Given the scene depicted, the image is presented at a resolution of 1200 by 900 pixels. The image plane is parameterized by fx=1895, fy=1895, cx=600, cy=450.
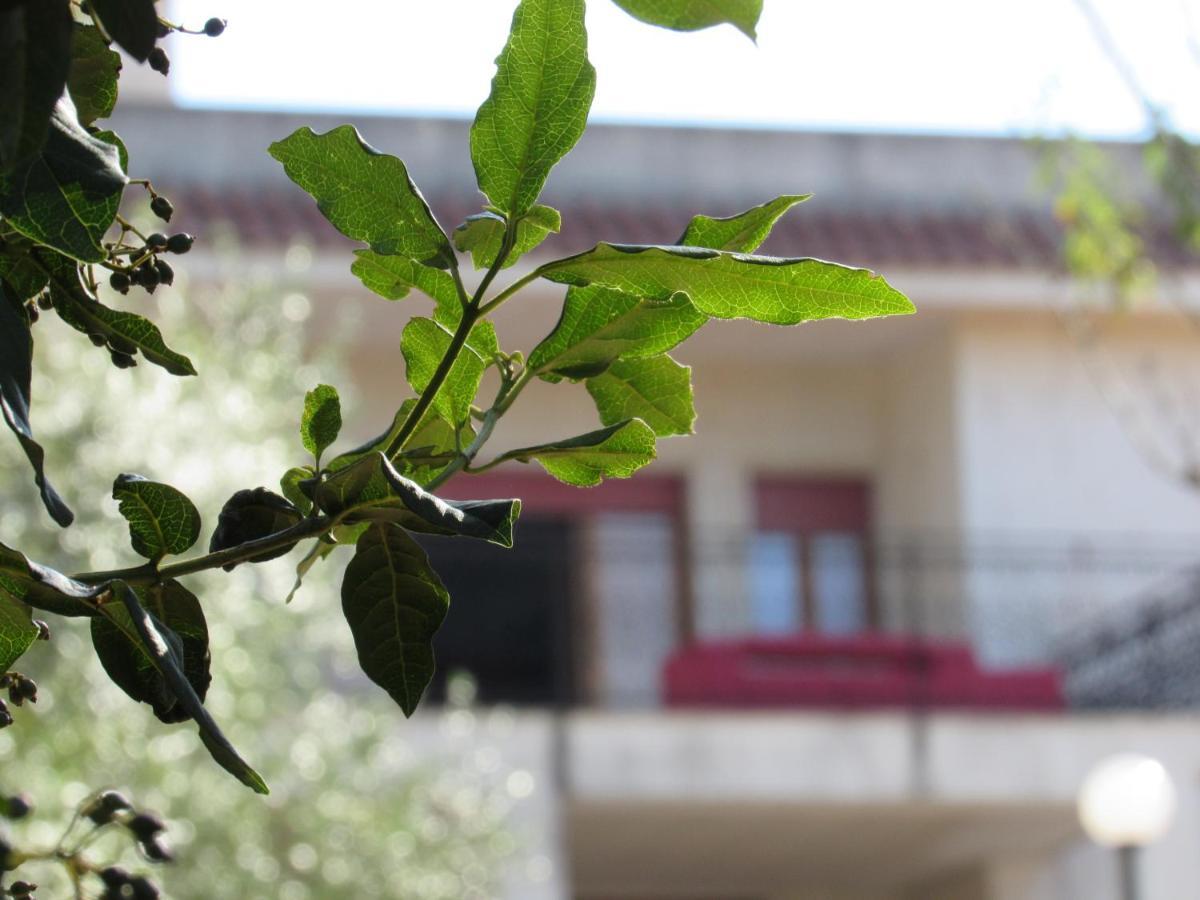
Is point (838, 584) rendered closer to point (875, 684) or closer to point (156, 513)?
point (875, 684)

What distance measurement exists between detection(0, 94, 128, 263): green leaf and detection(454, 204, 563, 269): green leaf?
157mm

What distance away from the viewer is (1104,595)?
12.1m

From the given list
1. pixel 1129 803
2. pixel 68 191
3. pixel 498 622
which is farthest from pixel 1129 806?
pixel 68 191

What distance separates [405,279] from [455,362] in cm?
6

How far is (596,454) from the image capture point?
3.02 ft

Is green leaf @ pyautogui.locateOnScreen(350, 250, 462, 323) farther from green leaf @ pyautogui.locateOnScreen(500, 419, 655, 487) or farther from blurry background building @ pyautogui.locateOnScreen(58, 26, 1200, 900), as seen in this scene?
blurry background building @ pyautogui.locateOnScreen(58, 26, 1200, 900)

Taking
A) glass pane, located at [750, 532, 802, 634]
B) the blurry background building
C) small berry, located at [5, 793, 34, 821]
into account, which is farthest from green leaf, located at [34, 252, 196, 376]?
glass pane, located at [750, 532, 802, 634]

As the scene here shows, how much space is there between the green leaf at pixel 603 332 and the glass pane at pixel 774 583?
37.8ft

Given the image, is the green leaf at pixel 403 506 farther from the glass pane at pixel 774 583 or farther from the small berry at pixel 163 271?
the glass pane at pixel 774 583

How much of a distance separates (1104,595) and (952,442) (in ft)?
4.50

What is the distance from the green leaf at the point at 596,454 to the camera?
35.3 inches

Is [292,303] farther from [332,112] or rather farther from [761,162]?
[761,162]

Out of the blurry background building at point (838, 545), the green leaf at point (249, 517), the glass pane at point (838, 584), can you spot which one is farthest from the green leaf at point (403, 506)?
the glass pane at point (838, 584)

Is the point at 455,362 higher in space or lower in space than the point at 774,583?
lower
